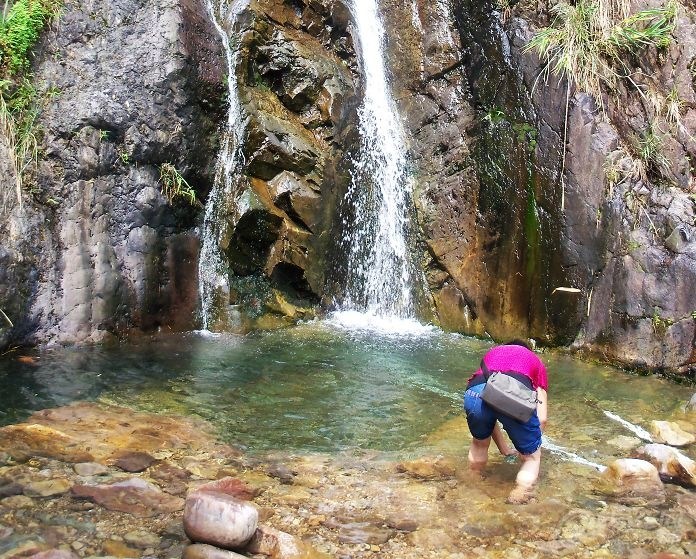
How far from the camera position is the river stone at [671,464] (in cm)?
404

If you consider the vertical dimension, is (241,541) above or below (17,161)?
below

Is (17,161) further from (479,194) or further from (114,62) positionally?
(479,194)

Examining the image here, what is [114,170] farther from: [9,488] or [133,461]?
[9,488]

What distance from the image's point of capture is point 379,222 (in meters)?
9.06

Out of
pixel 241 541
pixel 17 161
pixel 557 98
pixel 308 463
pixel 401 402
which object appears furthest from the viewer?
pixel 557 98

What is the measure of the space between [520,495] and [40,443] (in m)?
3.10

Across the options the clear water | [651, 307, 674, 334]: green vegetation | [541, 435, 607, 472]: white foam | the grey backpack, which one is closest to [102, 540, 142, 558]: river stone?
the clear water

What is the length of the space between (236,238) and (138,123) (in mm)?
1824

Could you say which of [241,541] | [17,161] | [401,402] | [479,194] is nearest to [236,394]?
[401,402]

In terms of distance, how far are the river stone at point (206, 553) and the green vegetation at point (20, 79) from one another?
514cm

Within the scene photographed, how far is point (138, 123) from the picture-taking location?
7.58 metres

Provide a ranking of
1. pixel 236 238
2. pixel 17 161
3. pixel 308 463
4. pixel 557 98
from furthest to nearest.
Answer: pixel 236 238 < pixel 557 98 < pixel 17 161 < pixel 308 463

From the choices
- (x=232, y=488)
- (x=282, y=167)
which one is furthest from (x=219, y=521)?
(x=282, y=167)

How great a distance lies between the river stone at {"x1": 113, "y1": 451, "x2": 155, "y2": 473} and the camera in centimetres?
395
